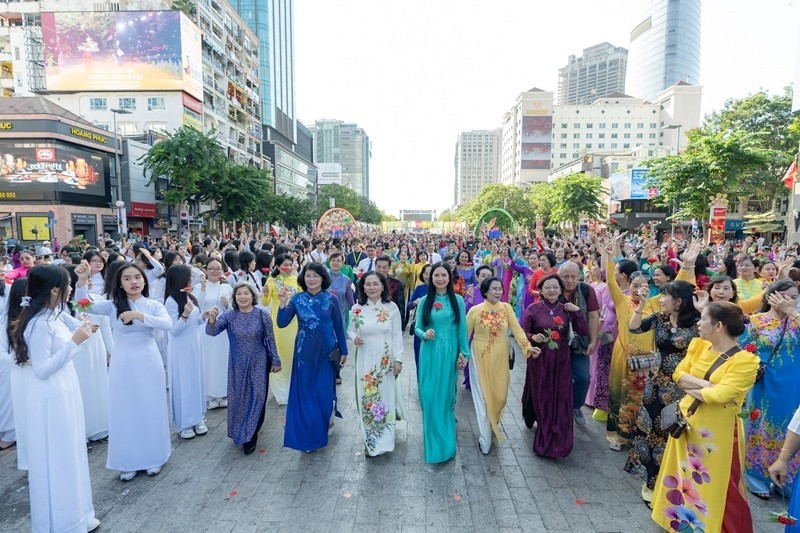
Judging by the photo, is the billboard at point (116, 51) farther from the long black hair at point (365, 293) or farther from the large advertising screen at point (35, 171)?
the long black hair at point (365, 293)

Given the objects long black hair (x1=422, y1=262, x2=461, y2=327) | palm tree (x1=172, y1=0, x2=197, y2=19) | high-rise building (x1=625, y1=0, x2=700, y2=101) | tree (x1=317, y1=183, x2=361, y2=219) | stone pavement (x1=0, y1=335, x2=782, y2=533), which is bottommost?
stone pavement (x1=0, y1=335, x2=782, y2=533)

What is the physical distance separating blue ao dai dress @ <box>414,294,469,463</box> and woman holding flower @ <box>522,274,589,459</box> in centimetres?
67

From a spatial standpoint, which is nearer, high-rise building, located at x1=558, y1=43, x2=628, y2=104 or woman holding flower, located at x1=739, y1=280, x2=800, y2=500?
woman holding flower, located at x1=739, y1=280, x2=800, y2=500

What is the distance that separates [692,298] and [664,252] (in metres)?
6.24

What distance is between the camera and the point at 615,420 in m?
4.51

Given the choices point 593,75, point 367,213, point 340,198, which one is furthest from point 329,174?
point 593,75

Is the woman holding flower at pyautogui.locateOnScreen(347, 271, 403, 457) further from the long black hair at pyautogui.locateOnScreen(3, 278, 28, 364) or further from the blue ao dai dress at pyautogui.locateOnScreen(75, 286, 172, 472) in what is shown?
the long black hair at pyautogui.locateOnScreen(3, 278, 28, 364)

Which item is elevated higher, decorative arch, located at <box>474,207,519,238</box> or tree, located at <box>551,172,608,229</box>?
tree, located at <box>551,172,608,229</box>

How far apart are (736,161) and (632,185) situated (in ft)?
59.0

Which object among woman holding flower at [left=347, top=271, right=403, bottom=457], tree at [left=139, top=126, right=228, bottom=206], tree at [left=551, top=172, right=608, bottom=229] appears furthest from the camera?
tree at [left=551, top=172, right=608, bottom=229]

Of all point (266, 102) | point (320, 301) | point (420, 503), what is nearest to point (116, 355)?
point (320, 301)

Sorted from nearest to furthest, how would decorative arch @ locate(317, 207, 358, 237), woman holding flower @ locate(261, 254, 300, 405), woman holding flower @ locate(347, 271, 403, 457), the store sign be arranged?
woman holding flower @ locate(347, 271, 403, 457)
woman holding flower @ locate(261, 254, 300, 405)
the store sign
decorative arch @ locate(317, 207, 358, 237)

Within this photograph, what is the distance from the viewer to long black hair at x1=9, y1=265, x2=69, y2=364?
2893 mm

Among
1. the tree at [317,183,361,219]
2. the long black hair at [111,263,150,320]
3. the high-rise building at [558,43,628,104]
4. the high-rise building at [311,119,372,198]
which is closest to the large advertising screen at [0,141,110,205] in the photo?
the long black hair at [111,263,150,320]
